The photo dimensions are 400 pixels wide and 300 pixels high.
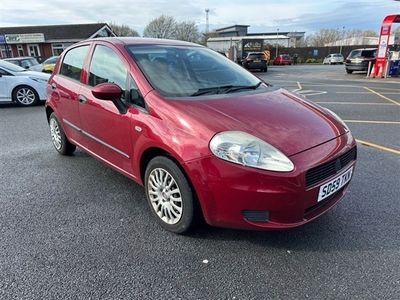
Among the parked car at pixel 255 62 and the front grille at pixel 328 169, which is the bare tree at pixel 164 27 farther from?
the front grille at pixel 328 169

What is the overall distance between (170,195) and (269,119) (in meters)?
1.04

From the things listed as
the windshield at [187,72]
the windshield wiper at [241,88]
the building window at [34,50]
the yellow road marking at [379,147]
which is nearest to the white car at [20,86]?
the windshield at [187,72]

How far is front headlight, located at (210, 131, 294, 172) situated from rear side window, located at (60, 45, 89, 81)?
239 cm

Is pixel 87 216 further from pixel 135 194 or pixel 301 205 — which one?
pixel 301 205

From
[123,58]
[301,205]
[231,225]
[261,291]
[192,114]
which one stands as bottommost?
[261,291]

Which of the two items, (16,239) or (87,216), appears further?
(87,216)

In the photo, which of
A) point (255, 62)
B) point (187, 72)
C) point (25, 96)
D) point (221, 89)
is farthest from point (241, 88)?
point (255, 62)

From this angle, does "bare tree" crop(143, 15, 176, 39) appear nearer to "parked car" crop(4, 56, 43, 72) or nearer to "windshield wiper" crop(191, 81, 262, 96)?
"parked car" crop(4, 56, 43, 72)

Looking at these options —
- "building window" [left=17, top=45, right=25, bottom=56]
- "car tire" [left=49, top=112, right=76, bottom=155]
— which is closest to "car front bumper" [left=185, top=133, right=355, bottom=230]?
"car tire" [left=49, top=112, right=76, bottom=155]

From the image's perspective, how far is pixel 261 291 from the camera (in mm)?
2221

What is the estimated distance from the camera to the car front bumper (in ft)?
7.50

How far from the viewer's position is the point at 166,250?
2.66m

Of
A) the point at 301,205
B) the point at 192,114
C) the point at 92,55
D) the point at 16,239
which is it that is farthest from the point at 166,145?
the point at 92,55

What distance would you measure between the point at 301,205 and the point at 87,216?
6.56 feet
